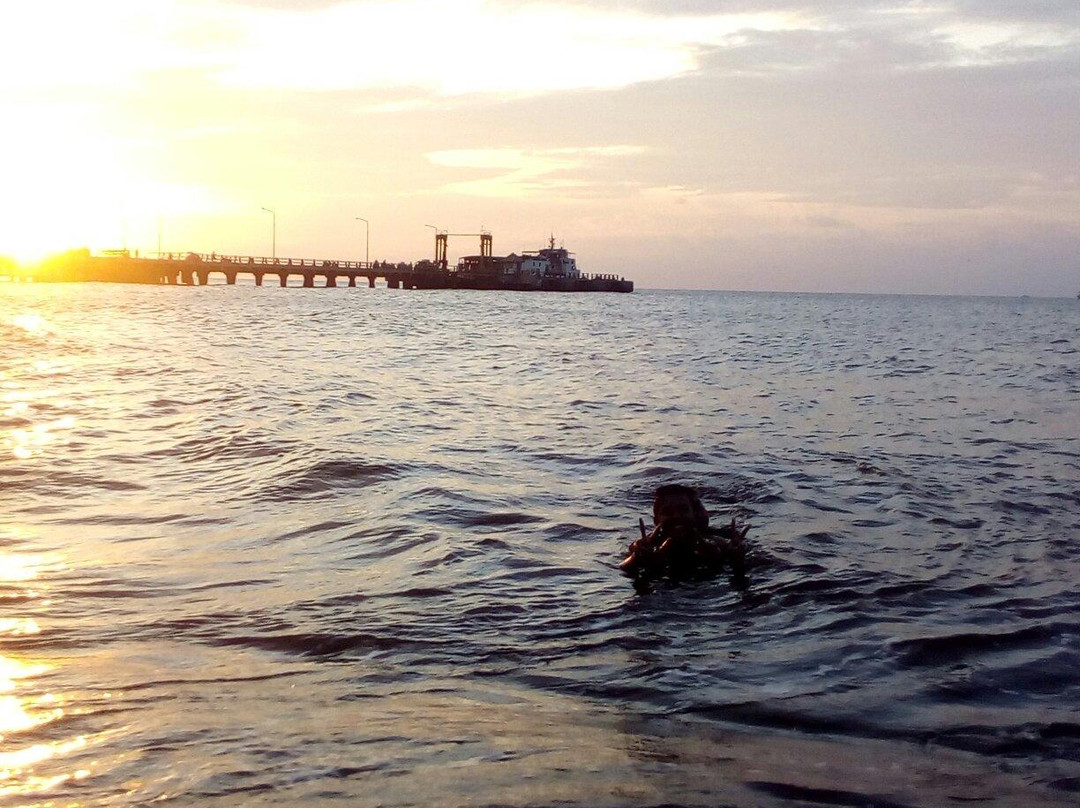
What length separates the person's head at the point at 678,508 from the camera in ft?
25.7

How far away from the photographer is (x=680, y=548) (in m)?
7.70

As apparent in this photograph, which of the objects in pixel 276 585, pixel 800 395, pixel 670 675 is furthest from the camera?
pixel 800 395

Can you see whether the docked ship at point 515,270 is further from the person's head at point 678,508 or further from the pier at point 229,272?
the person's head at point 678,508

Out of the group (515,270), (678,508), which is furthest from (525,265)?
(678,508)

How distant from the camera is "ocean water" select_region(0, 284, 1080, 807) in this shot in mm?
4320

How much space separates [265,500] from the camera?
10.7 m

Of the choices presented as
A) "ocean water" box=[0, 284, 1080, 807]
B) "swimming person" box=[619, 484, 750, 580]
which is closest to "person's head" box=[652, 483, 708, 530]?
Answer: "swimming person" box=[619, 484, 750, 580]

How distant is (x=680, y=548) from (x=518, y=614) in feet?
4.96

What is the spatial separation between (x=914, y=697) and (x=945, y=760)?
0.85 metres

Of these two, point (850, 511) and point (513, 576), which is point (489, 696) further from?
point (850, 511)

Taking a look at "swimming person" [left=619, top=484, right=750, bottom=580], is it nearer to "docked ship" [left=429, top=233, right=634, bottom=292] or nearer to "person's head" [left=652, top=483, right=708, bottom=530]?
"person's head" [left=652, top=483, right=708, bottom=530]

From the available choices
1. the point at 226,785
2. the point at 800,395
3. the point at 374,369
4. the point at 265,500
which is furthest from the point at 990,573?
the point at 374,369

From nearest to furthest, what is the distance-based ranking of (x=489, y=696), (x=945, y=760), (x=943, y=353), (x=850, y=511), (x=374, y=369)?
(x=945, y=760) → (x=489, y=696) → (x=850, y=511) → (x=374, y=369) → (x=943, y=353)

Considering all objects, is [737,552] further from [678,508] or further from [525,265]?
[525,265]
